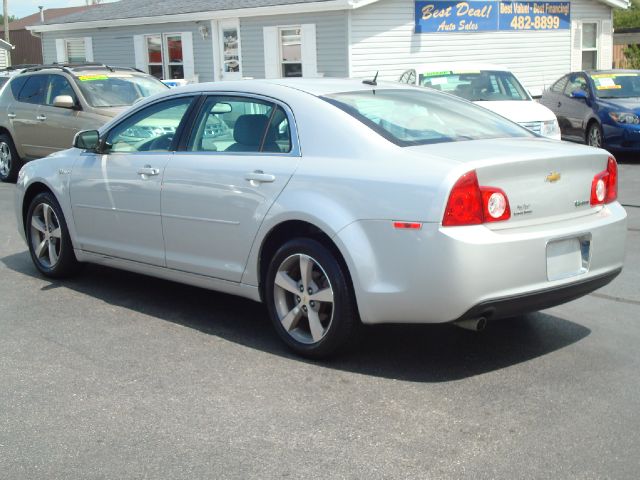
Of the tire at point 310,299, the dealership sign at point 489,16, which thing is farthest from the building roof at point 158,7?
the tire at point 310,299

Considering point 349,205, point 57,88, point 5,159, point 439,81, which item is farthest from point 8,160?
point 349,205

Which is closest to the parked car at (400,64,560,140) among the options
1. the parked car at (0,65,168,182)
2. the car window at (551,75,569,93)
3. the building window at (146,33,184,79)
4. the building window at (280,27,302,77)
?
the car window at (551,75,569,93)

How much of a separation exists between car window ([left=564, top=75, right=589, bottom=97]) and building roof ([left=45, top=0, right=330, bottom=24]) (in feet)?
21.0

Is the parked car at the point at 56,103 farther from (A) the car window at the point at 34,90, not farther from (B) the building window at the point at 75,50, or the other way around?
(B) the building window at the point at 75,50

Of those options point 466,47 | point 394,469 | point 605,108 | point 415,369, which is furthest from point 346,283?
point 466,47

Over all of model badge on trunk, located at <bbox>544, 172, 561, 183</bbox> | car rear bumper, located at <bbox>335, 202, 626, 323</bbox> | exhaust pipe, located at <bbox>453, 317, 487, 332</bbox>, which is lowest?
exhaust pipe, located at <bbox>453, 317, 487, 332</bbox>

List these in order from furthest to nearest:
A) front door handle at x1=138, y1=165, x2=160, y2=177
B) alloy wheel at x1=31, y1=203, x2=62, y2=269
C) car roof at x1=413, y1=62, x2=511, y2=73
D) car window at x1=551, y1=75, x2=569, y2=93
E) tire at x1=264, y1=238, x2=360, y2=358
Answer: car window at x1=551, y1=75, x2=569, y2=93 < car roof at x1=413, y1=62, x2=511, y2=73 < alloy wheel at x1=31, y1=203, x2=62, y2=269 < front door handle at x1=138, y1=165, x2=160, y2=177 < tire at x1=264, y1=238, x2=360, y2=358

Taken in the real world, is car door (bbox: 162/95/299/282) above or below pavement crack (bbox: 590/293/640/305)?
above

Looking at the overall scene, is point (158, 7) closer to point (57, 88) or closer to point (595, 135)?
point (57, 88)

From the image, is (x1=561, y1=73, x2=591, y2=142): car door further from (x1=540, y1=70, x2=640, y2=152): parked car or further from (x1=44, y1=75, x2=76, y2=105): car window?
(x1=44, y1=75, x2=76, y2=105): car window

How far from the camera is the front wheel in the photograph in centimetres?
1506

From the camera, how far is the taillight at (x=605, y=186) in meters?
5.16

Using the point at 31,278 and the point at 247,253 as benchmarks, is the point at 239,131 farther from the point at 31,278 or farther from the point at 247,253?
the point at 31,278

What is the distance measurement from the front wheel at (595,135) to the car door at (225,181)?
1050 cm
